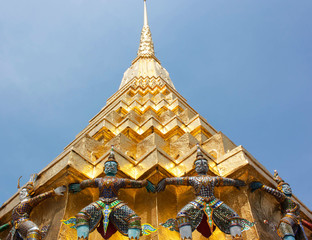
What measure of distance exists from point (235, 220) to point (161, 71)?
1862 centimetres

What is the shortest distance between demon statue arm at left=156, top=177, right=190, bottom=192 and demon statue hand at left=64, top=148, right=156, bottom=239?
573 millimetres

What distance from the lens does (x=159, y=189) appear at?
968 cm

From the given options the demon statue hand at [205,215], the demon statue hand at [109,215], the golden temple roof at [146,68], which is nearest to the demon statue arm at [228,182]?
the demon statue hand at [205,215]

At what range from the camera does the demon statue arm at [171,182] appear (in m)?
9.32

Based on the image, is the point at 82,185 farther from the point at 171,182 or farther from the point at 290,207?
the point at 290,207

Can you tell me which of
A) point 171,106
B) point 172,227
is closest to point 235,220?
point 172,227

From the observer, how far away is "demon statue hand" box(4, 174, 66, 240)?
8.64 m

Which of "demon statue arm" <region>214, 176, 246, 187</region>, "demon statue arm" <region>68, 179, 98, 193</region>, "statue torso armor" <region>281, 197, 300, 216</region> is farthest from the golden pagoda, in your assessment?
"statue torso armor" <region>281, 197, 300, 216</region>

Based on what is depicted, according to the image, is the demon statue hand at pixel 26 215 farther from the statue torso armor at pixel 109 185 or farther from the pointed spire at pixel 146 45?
the pointed spire at pixel 146 45

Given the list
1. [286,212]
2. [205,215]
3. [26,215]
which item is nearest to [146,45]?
[286,212]

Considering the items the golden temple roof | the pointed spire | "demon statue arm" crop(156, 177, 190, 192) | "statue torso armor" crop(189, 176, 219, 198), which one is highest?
the pointed spire

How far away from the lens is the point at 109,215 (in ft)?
27.8

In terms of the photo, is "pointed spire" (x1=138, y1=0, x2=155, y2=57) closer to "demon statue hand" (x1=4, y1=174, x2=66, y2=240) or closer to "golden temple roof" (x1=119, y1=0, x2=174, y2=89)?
"golden temple roof" (x1=119, y1=0, x2=174, y2=89)

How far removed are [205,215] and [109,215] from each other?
224 cm
